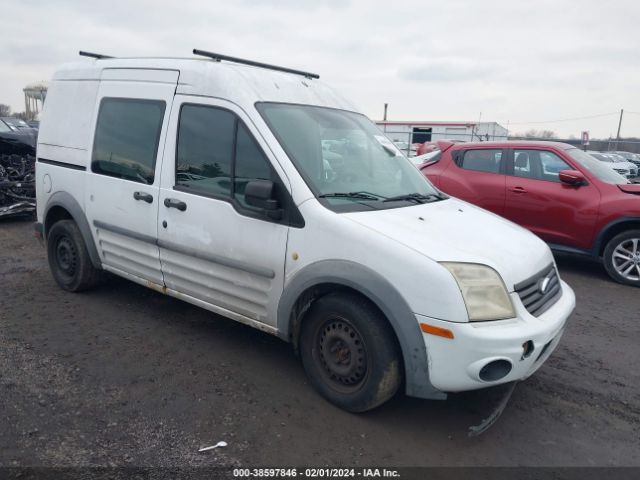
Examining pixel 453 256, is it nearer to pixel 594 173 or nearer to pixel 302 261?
pixel 302 261

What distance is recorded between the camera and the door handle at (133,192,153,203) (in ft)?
13.5

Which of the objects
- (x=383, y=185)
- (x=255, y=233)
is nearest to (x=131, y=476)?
(x=255, y=233)

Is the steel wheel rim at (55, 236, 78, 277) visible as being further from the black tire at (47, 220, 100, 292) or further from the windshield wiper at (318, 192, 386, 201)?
the windshield wiper at (318, 192, 386, 201)

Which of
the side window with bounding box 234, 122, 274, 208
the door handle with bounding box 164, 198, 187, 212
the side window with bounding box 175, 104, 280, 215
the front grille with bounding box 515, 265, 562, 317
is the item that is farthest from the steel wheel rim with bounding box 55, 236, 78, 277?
the front grille with bounding box 515, 265, 562, 317

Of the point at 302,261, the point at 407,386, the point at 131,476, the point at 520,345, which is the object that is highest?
the point at 302,261

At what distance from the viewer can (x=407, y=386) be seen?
2.95m

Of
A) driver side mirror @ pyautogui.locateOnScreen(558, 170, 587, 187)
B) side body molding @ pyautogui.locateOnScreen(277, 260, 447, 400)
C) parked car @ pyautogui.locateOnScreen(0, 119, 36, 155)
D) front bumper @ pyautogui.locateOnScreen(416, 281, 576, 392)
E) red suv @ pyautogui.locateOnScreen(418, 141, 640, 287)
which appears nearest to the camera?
front bumper @ pyautogui.locateOnScreen(416, 281, 576, 392)

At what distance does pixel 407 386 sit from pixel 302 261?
98 cm

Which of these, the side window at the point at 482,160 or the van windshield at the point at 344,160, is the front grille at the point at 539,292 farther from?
the side window at the point at 482,160

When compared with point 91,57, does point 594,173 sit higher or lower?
lower

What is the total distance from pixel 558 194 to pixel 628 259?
3.78 feet

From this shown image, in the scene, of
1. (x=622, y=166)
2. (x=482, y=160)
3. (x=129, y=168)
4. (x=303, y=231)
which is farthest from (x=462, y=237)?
(x=622, y=166)

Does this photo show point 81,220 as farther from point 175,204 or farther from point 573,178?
point 573,178

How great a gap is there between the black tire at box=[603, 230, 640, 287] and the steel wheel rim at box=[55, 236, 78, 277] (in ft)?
20.4
